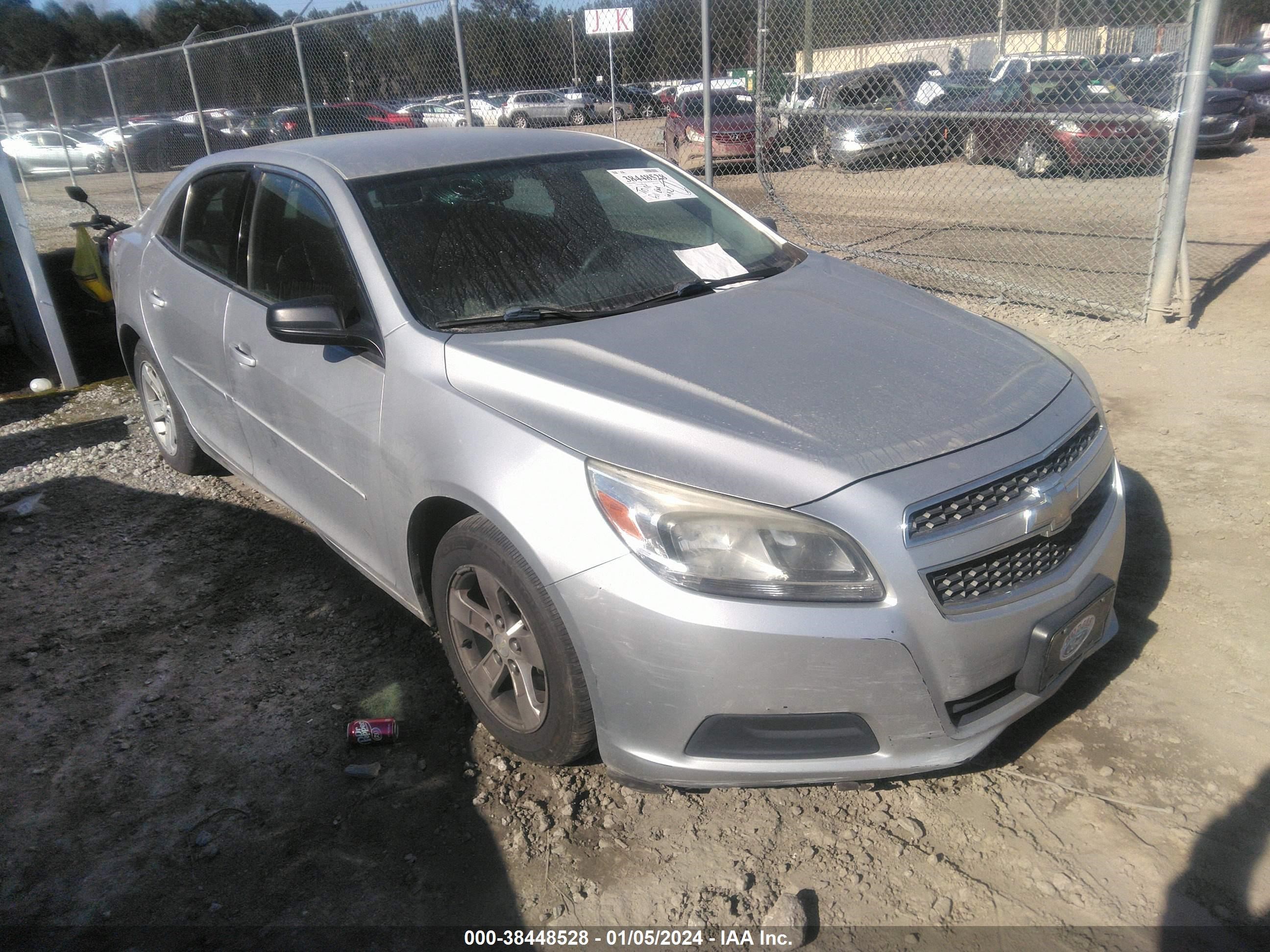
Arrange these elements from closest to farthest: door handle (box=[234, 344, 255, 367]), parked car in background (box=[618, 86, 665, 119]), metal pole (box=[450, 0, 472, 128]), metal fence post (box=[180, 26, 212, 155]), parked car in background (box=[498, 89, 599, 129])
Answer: door handle (box=[234, 344, 255, 367]), metal pole (box=[450, 0, 472, 128]), parked car in background (box=[618, 86, 665, 119]), parked car in background (box=[498, 89, 599, 129]), metal fence post (box=[180, 26, 212, 155])

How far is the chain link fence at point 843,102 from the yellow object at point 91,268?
0.79 m

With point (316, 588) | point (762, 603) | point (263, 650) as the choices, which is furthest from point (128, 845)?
point (762, 603)

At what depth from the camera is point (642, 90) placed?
8.28 meters

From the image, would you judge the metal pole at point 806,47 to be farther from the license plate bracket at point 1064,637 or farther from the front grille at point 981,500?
the license plate bracket at point 1064,637

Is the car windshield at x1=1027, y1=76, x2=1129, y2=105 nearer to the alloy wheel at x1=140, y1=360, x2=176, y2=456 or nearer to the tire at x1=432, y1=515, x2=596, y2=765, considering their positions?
the alloy wheel at x1=140, y1=360, x2=176, y2=456

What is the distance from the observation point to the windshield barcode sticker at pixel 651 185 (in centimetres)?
359

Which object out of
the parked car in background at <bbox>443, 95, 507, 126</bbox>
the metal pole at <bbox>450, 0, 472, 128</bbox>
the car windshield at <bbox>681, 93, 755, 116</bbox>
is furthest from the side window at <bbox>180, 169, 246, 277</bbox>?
the parked car in background at <bbox>443, 95, 507, 126</bbox>

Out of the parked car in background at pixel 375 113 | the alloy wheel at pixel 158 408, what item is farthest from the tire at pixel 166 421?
the parked car in background at pixel 375 113

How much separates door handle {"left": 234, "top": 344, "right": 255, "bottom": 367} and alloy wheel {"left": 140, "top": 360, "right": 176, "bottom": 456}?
128cm

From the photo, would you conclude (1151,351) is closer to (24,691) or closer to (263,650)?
(263,650)

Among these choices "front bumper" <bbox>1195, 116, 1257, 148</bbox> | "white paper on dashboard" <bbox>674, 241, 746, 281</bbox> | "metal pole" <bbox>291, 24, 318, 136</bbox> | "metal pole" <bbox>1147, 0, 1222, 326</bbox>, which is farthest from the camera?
"front bumper" <bbox>1195, 116, 1257, 148</bbox>

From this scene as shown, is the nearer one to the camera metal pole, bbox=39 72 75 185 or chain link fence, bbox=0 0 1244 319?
chain link fence, bbox=0 0 1244 319

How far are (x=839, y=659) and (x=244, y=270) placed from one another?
2.77 metres

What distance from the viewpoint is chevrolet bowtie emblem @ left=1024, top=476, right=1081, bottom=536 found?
2.24m
